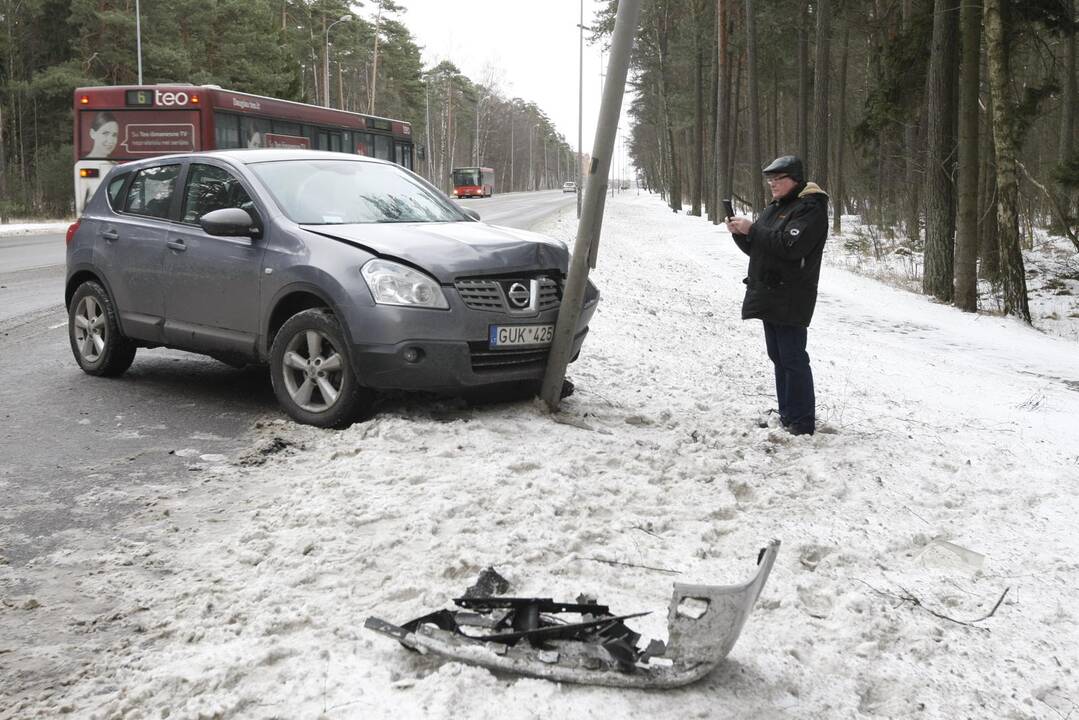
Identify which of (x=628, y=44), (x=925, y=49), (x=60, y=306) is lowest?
(x=60, y=306)

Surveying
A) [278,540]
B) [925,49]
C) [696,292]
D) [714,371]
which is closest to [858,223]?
[925,49]

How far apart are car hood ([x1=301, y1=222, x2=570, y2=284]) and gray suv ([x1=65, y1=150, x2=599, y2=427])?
0.01 m

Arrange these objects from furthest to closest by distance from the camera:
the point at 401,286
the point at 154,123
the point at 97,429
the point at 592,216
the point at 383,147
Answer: the point at 383,147 → the point at 154,123 → the point at 592,216 → the point at 97,429 → the point at 401,286

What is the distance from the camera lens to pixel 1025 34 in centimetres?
1770

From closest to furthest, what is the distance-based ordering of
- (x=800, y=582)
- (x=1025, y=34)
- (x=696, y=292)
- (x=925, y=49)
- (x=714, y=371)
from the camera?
(x=800, y=582)
(x=714, y=371)
(x=696, y=292)
(x=1025, y=34)
(x=925, y=49)

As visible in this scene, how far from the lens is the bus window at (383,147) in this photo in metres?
25.0

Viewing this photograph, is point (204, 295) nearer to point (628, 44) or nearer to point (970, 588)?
point (628, 44)

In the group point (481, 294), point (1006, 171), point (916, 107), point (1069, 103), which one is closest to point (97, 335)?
point (481, 294)

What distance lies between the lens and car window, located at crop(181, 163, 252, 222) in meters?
6.93

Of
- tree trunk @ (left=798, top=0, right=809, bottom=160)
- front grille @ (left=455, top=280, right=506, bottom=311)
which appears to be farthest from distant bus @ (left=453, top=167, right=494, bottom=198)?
front grille @ (left=455, top=280, right=506, bottom=311)

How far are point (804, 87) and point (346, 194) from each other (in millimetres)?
26015

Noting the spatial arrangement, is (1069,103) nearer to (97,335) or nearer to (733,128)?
(733,128)

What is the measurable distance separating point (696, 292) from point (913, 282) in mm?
5298

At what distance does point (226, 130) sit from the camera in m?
19.1
